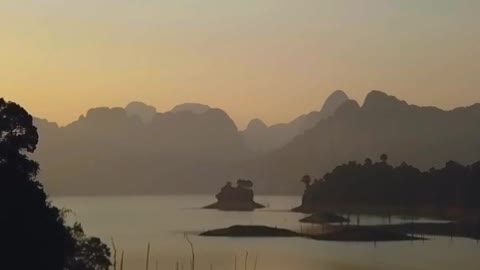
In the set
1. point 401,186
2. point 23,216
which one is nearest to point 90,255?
point 23,216

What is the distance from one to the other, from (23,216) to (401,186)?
384 feet

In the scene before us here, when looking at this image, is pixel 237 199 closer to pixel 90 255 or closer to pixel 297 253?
pixel 297 253

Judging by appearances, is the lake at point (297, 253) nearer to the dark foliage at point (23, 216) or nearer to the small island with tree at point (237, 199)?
the dark foliage at point (23, 216)

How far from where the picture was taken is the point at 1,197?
24859 mm

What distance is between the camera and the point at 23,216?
25172 mm

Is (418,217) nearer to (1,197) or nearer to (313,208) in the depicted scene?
(313,208)

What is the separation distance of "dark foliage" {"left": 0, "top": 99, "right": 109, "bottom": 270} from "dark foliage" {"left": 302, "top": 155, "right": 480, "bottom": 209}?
106359 millimetres

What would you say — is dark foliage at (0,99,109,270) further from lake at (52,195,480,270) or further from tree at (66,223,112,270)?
lake at (52,195,480,270)

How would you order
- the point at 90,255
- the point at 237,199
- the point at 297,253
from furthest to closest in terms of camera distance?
1. the point at 237,199
2. the point at 297,253
3. the point at 90,255

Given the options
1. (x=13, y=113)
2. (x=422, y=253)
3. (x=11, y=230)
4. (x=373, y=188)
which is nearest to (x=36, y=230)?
(x=11, y=230)

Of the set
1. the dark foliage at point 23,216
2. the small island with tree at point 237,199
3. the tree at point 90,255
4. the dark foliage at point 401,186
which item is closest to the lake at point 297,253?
the tree at point 90,255

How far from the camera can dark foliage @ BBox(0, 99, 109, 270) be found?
2398 cm

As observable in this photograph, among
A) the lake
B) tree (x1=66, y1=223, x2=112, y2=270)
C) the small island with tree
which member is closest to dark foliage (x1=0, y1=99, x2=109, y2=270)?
tree (x1=66, y1=223, x2=112, y2=270)

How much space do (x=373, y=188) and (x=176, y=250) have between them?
75.0m
